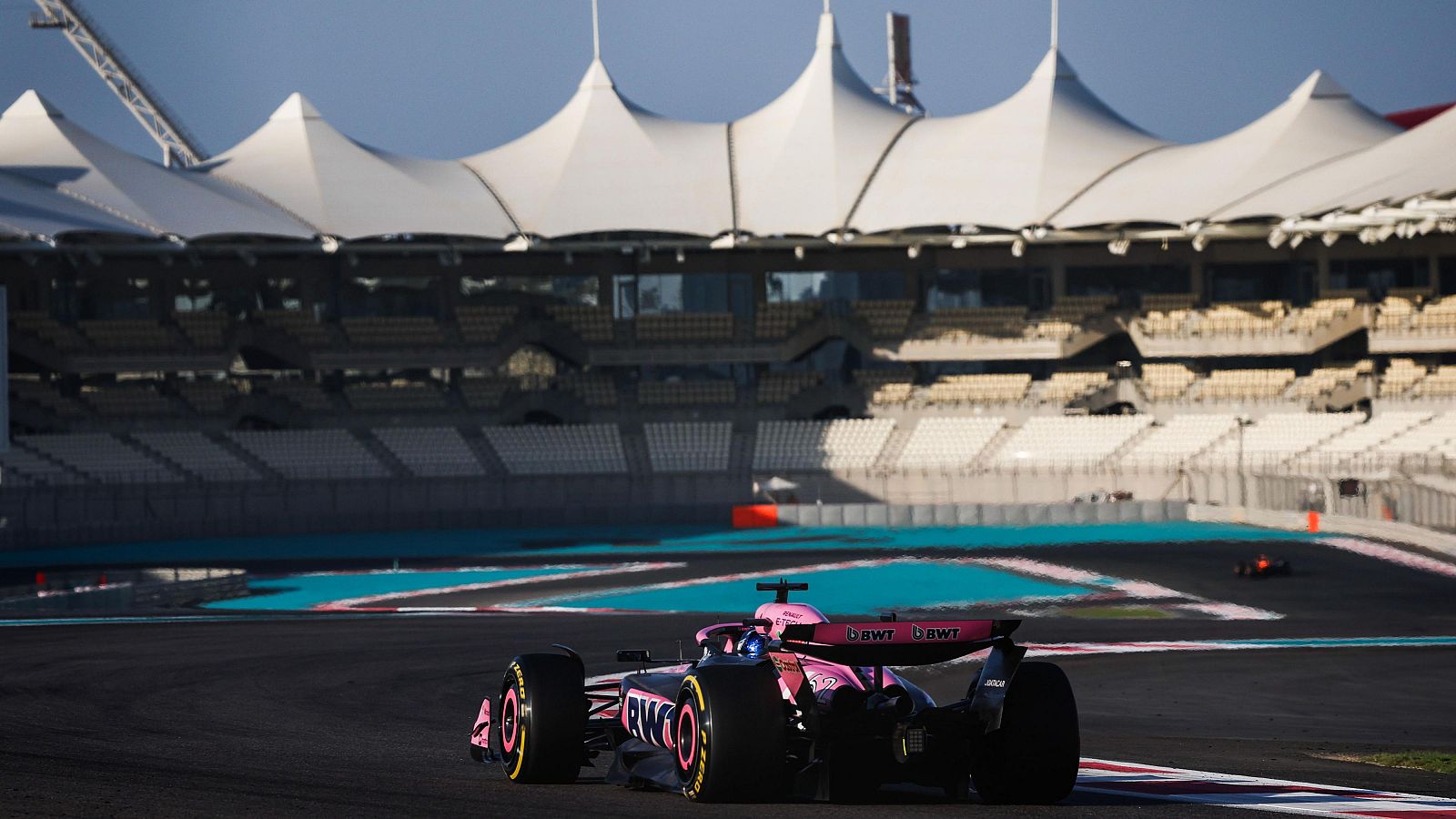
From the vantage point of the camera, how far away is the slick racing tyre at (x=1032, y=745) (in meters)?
9.91

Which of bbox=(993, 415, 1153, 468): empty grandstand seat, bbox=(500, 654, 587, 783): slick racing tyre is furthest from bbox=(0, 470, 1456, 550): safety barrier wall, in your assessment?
bbox=(500, 654, 587, 783): slick racing tyre

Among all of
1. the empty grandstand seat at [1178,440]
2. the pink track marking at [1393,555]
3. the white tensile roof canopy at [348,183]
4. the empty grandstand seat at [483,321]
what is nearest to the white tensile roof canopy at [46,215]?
the white tensile roof canopy at [348,183]

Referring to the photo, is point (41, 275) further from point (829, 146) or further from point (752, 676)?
point (752, 676)

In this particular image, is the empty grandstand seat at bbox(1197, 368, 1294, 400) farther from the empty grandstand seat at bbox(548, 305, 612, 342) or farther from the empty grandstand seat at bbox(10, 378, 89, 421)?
the empty grandstand seat at bbox(10, 378, 89, 421)

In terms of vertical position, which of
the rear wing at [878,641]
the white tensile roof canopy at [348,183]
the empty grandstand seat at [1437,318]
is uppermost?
the white tensile roof canopy at [348,183]

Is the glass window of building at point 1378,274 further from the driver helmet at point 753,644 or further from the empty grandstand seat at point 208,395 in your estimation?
the driver helmet at point 753,644

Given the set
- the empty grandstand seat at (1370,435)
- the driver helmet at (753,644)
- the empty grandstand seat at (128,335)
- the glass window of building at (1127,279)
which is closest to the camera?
the driver helmet at (753,644)

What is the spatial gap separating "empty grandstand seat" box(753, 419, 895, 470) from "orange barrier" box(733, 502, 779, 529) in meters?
5.91

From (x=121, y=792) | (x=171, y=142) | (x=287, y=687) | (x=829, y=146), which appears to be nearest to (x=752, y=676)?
→ (x=121, y=792)

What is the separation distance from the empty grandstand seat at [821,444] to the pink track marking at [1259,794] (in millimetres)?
49967

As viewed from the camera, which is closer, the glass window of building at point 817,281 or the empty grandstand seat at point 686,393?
the empty grandstand seat at point 686,393

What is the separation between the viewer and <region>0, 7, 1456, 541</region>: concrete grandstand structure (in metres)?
58.5

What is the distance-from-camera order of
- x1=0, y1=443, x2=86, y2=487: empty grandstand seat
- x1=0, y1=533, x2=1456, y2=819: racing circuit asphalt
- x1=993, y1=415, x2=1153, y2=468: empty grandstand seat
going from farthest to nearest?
x1=993, y1=415, x2=1153, y2=468: empty grandstand seat
x1=0, y1=443, x2=86, y2=487: empty grandstand seat
x1=0, y1=533, x2=1456, y2=819: racing circuit asphalt

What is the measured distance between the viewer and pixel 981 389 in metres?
69.7
